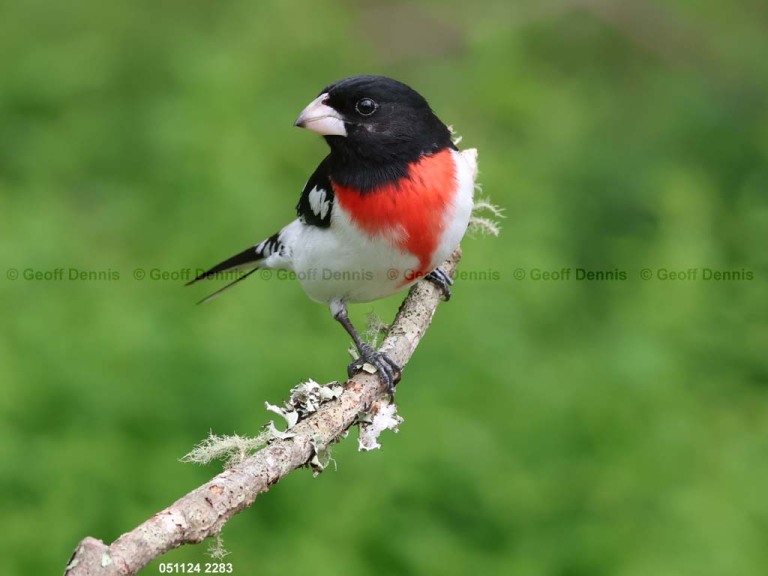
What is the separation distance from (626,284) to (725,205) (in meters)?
1.17

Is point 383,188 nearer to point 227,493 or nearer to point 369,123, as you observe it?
point 369,123

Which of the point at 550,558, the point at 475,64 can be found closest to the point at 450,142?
the point at 550,558

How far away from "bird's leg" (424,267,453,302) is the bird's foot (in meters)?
0.63

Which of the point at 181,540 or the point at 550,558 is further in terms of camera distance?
the point at 550,558

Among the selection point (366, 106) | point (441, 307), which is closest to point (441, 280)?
point (366, 106)

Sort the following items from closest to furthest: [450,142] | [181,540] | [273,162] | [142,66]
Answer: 1. [181,540]
2. [450,142]
3. [273,162]
4. [142,66]

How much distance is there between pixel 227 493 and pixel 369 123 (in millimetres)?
1580

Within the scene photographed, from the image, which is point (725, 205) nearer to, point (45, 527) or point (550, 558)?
point (550, 558)

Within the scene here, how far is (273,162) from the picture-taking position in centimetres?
725

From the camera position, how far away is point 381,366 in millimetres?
3498

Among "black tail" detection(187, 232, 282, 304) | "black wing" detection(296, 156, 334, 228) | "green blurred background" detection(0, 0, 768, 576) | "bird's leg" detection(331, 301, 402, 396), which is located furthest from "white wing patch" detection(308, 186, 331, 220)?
"green blurred background" detection(0, 0, 768, 576)

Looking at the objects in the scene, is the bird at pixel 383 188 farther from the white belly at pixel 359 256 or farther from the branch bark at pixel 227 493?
the branch bark at pixel 227 493

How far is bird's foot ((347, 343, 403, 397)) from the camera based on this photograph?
3.45 m

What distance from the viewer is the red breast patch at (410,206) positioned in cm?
356
